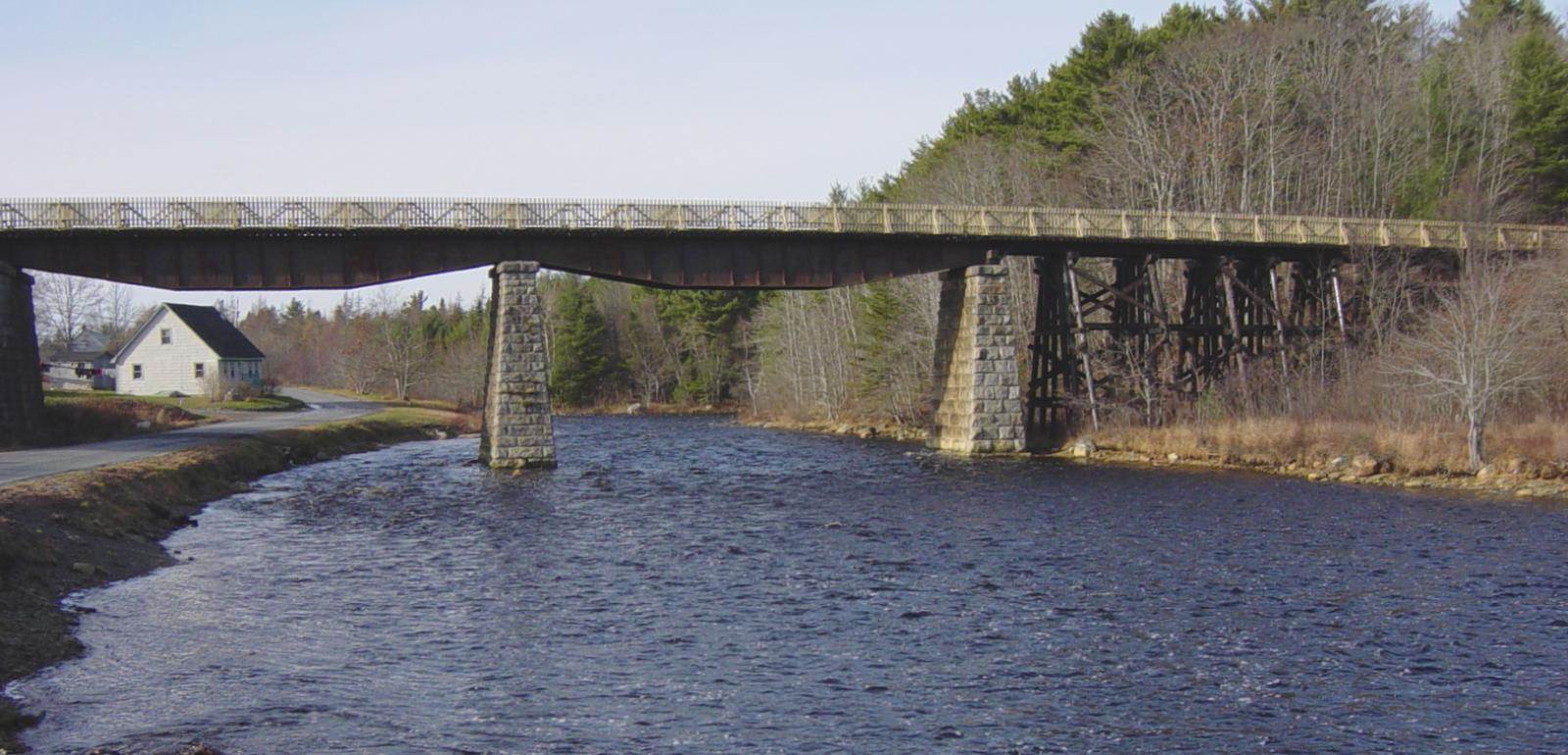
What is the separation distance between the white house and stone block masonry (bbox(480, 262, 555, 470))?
158 ft

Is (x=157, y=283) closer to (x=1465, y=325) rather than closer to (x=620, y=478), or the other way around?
(x=620, y=478)

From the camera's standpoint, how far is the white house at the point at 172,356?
283ft

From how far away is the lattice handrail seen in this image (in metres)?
43.2

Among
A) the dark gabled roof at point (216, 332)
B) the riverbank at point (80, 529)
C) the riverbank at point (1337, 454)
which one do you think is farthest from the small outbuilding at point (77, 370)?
the riverbank at point (1337, 454)

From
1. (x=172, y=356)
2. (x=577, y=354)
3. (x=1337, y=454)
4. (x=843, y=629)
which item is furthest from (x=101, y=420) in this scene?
(x=577, y=354)

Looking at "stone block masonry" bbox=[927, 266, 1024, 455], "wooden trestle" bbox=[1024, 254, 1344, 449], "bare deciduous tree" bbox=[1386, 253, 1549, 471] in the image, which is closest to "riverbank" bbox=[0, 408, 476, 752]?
"stone block masonry" bbox=[927, 266, 1024, 455]

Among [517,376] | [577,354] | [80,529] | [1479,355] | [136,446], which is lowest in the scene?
[80,529]

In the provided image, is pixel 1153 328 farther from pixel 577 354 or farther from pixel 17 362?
pixel 577 354

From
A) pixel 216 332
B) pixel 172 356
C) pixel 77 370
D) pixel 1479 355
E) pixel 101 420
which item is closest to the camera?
pixel 1479 355

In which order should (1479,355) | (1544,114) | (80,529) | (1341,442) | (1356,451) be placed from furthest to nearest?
(1544,114) < (1341,442) < (1356,451) < (1479,355) < (80,529)

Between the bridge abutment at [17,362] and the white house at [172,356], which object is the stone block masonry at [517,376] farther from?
the white house at [172,356]

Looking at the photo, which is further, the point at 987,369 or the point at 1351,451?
the point at 987,369

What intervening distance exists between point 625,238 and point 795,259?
23.3 feet

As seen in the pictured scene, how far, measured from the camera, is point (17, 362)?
144 ft
